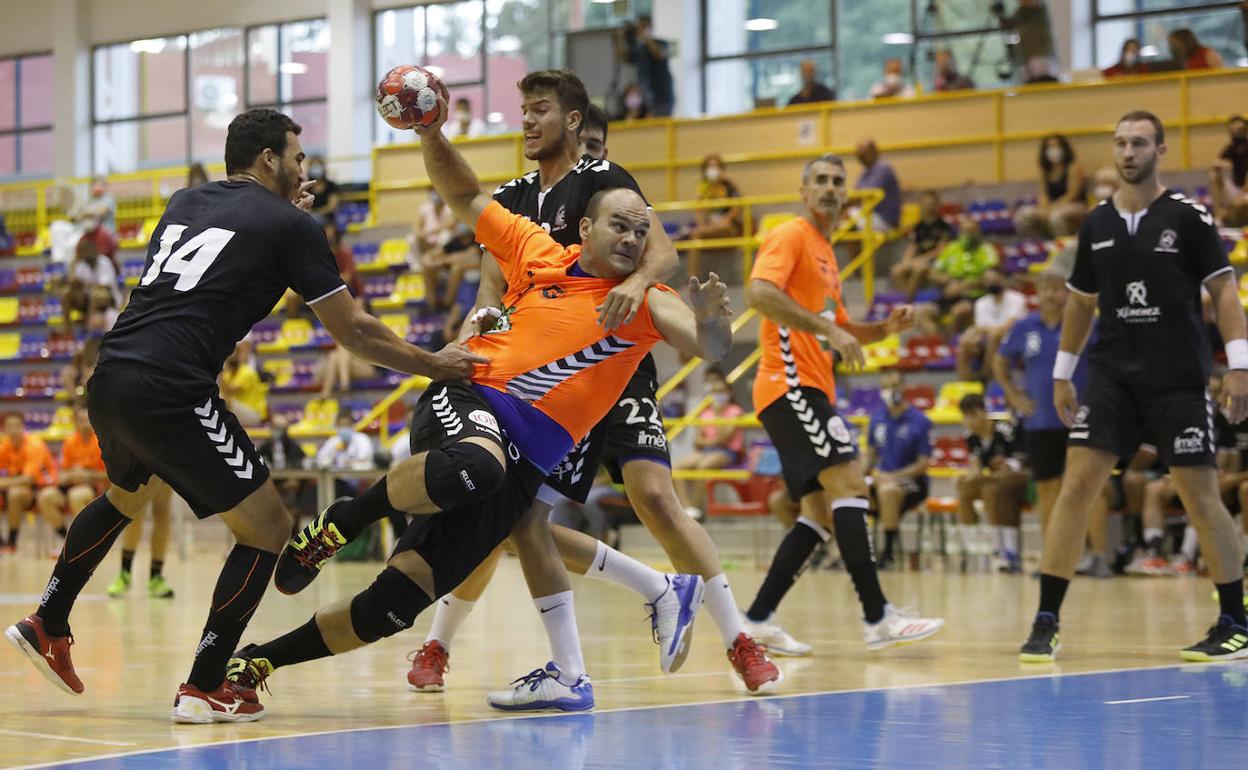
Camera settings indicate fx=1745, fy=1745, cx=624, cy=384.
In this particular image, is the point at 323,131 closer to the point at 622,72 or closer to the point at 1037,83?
the point at 622,72

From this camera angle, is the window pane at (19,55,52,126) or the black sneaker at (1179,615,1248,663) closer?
the black sneaker at (1179,615,1248,663)

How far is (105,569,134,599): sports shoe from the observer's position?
458 inches

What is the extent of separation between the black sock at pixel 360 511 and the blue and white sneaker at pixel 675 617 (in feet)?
3.75

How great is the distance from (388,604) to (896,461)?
33.5 ft

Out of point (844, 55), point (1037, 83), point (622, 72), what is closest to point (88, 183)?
point (622, 72)

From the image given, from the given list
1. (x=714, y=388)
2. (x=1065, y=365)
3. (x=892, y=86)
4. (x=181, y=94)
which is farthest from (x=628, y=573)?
(x=181, y=94)

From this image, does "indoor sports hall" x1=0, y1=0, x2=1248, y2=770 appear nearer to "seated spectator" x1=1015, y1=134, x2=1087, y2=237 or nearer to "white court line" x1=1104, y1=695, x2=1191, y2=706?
"seated spectator" x1=1015, y1=134, x2=1087, y2=237

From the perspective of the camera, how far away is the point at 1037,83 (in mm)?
20016

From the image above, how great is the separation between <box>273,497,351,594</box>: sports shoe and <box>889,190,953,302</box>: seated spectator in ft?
44.7

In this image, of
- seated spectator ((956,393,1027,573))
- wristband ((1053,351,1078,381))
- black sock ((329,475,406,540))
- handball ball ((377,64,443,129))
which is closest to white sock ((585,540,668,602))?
black sock ((329,475,406,540))

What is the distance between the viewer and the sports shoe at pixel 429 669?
239 inches

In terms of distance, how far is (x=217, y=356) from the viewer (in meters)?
5.32

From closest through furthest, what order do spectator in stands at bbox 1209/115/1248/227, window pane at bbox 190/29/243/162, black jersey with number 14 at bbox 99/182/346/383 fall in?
black jersey with number 14 at bbox 99/182/346/383 < spectator in stands at bbox 1209/115/1248/227 < window pane at bbox 190/29/243/162

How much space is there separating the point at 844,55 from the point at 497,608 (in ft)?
50.1
